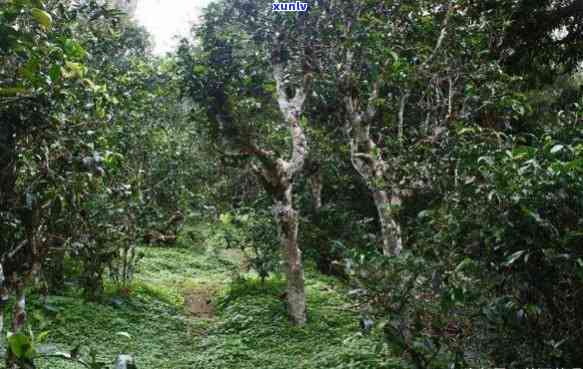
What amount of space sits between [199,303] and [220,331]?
226cm

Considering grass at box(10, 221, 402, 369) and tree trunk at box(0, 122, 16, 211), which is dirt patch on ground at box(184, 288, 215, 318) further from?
tree trunk at box(0, 122, 16, 211)

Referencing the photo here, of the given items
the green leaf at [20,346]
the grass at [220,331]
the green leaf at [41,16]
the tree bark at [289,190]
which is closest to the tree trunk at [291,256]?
the tree bark at [289,190]

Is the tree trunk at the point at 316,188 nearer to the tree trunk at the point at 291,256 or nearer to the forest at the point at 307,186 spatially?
the forest at the point at 307,186

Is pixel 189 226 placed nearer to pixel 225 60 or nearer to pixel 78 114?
pixel 225 60

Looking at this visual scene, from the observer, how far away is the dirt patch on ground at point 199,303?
33.3 feet

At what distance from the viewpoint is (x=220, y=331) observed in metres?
8.75

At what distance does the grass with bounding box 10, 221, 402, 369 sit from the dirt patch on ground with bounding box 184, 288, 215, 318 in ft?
0.46

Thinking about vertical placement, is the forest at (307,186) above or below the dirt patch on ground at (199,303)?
above

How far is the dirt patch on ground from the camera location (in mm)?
Answer: 10164

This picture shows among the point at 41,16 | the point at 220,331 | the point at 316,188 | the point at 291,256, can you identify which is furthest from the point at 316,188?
the point at 41,16

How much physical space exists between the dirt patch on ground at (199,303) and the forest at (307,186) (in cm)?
6

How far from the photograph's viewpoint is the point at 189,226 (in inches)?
782

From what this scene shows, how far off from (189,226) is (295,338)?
485 inches

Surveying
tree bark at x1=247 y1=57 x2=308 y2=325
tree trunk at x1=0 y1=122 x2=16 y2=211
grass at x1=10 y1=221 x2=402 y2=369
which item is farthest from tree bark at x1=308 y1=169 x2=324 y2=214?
tree trunk at x1=0 y1=122 x2=16 y2=211
